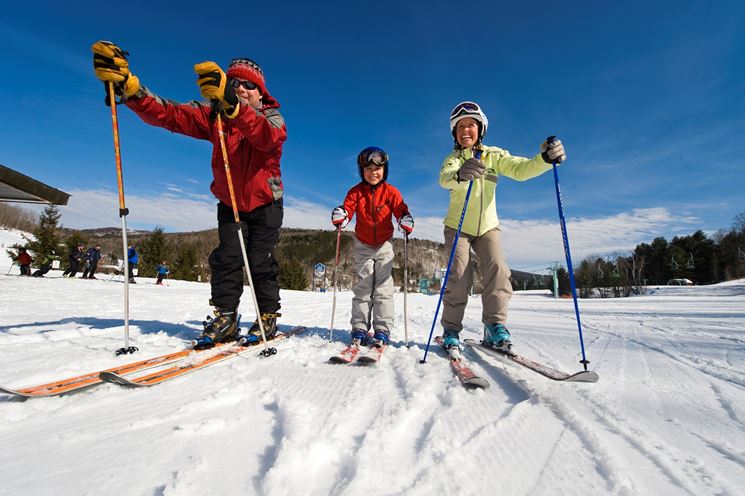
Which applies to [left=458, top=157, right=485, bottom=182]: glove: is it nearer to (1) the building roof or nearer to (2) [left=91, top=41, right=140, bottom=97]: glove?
(2) [left=91, top=41, right=140, bottom=97]: glove

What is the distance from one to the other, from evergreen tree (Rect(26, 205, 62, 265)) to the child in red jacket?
34811mm

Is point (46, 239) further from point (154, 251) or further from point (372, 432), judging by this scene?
point (372, 432)

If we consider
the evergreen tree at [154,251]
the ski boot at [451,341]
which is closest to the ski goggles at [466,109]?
the ski boot at [451,341]

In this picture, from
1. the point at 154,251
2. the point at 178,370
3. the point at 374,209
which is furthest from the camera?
the point at 154,251

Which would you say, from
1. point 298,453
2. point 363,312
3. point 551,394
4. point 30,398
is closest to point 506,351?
point 551,394

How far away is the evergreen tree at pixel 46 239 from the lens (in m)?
27.8

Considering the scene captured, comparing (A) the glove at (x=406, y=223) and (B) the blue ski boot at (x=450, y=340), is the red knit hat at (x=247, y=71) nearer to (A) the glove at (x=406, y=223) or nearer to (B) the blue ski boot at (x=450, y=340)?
Result: (A) the glove at (x=406, y=223)

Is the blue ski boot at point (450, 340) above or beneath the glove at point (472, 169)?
beneath

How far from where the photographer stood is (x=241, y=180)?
3166 millimetres

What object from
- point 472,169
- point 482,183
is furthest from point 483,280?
point 472,169

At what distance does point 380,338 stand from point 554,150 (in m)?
2.25

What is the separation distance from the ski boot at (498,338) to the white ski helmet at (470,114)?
1891mm

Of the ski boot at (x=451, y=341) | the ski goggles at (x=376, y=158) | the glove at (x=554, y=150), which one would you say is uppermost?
the ski goggles at (x=376, y=158)

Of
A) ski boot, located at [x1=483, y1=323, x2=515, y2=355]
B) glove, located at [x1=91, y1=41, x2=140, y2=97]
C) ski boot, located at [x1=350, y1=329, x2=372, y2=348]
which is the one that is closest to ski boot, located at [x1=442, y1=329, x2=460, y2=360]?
ski boot, located at [x1=483, y1=323, x2=515, y2=355]
